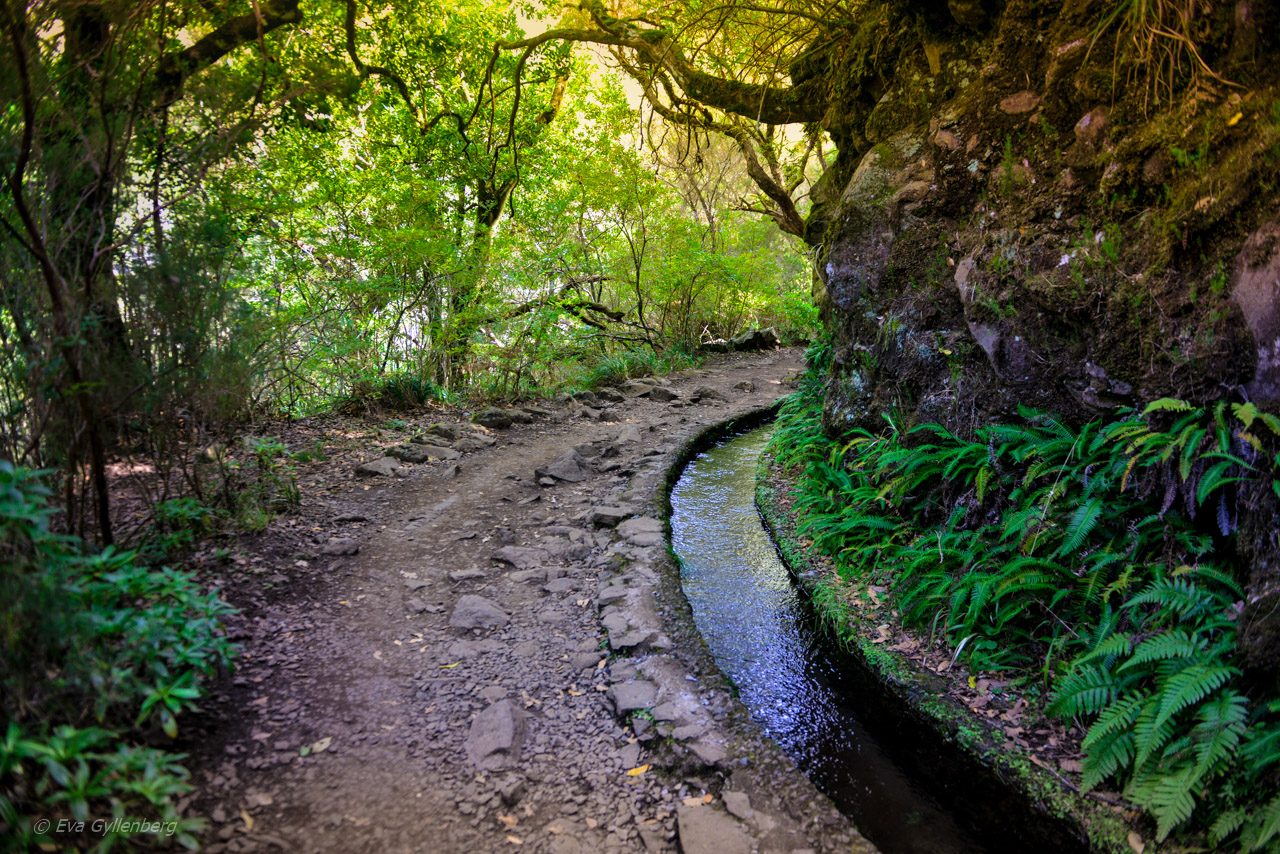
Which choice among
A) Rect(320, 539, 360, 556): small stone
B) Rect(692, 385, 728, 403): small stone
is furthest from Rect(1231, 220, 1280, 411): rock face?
Rect(692, 385, 728, 403): small stone

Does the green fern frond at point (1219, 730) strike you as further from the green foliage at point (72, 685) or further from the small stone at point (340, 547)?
the small stone at point (340, 547)

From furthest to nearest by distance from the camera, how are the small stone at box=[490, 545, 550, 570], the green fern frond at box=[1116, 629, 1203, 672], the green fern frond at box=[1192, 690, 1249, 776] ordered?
the small stone at box=[490, 545, 550, 570]
the green fern frond at box=[1116, 629, 1203, 672]
the green fern frond at box=[1192, 690, 1249, 776]

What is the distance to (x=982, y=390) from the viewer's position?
15.3ft

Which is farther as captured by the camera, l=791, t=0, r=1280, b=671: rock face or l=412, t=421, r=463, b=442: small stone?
l=412, t=421, r=463, b=442: small stone

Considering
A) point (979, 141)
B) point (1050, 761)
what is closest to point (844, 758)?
point (1050, 761)

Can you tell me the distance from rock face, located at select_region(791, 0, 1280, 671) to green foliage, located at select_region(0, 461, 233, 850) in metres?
4.37

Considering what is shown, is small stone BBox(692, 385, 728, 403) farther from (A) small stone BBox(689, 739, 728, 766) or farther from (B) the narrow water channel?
(A) small stone BBox(689, 739, 728, 766)

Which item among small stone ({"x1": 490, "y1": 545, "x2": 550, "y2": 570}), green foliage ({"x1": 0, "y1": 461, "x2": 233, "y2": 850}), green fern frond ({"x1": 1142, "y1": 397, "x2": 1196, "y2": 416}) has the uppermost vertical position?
green fern frond ({"x1": 1142, "y1": 397, "x2": 1196, "y2": 416})

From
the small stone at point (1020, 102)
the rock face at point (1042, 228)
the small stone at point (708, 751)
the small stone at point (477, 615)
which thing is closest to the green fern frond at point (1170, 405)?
the rock face at point (1042, 228)

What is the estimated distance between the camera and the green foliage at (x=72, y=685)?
1.80m

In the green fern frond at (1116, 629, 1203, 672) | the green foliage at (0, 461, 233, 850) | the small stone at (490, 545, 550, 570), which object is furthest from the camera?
the small stone at (490, 545, 550, 570)

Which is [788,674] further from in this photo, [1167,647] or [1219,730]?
[1219,730]

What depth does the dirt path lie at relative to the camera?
251 centimetres

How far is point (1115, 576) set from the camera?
3.39m
